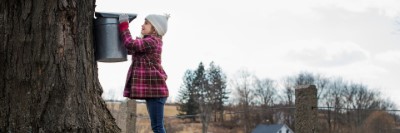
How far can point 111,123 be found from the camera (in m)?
3.70

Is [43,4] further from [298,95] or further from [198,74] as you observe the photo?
[198,74]

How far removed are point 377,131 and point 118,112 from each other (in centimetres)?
1723

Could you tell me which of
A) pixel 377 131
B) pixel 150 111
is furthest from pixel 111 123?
pixel 377 131

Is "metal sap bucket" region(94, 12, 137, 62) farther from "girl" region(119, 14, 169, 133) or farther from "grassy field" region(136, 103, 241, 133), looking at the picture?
"grassy field" region(136, 103, 241, 133)

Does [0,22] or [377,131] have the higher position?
A: [0,22]

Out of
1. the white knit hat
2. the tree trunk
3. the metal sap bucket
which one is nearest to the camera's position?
the tree trunk

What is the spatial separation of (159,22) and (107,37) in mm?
497

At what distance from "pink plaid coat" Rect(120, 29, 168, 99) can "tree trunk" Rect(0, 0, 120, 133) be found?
25.9 inches

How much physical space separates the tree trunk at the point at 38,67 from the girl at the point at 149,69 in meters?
0.61

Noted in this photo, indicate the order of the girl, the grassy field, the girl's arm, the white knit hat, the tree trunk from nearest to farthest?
the tree trunk, the girl's arm, the girl, the white knit hat, the grassy field

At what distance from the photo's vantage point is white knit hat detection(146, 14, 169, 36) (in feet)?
13.5

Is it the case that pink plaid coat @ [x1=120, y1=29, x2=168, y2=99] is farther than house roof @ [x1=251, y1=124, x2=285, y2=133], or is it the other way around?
house roof @ [x1=251, y1=124, x2=285, y2=133]

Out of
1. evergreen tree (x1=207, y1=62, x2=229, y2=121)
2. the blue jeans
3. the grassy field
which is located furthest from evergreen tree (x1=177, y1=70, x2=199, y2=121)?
the blue jeans

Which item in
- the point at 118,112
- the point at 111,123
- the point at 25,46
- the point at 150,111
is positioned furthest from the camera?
the point at 118,112
